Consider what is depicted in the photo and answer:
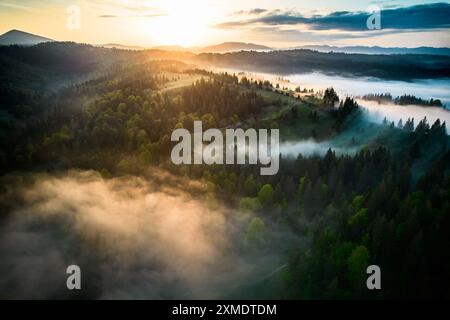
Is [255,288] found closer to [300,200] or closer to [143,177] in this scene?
[300,200]

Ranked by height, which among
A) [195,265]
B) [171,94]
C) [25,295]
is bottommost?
[25,295]

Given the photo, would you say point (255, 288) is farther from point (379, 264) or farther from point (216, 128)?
point (216, 128)

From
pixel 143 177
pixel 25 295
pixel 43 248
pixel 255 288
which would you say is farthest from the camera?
pixel 143 177

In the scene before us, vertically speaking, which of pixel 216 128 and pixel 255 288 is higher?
pixel 216 128

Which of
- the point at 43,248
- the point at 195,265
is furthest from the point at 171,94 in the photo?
the point at 195,265
